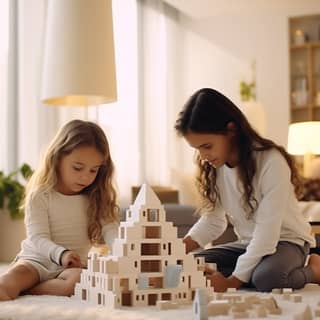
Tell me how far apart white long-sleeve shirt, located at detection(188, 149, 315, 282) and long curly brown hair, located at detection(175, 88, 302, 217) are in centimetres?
2

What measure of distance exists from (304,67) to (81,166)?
4401mm

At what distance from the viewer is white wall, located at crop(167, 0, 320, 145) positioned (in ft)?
19.4

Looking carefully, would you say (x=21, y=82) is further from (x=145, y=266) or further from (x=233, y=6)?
(x=233, y=6)

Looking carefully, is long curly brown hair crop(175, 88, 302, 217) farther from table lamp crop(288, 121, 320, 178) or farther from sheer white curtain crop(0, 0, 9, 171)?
table lamp crop(288, 121, 320, 178)

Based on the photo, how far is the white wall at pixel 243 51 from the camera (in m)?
5.91

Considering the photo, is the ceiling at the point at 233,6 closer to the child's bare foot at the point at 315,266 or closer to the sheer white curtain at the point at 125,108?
the sheer white curtain at the point at 125,108

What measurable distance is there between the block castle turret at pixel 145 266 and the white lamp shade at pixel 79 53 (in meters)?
1.38

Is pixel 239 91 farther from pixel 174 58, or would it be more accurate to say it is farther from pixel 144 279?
pixel 144 279

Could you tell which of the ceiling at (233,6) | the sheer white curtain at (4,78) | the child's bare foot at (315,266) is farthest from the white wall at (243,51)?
the child's bare foot at (315,266)

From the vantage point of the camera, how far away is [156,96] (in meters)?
5.46

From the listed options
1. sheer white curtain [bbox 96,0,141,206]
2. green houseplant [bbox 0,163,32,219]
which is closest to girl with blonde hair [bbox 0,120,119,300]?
green houseplant [bbox 0,163,32,219]

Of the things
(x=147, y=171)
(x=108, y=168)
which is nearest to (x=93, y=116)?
(x=147, y=171)

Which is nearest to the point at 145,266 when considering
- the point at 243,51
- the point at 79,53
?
the point at 79,53

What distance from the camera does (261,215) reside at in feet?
6.25
